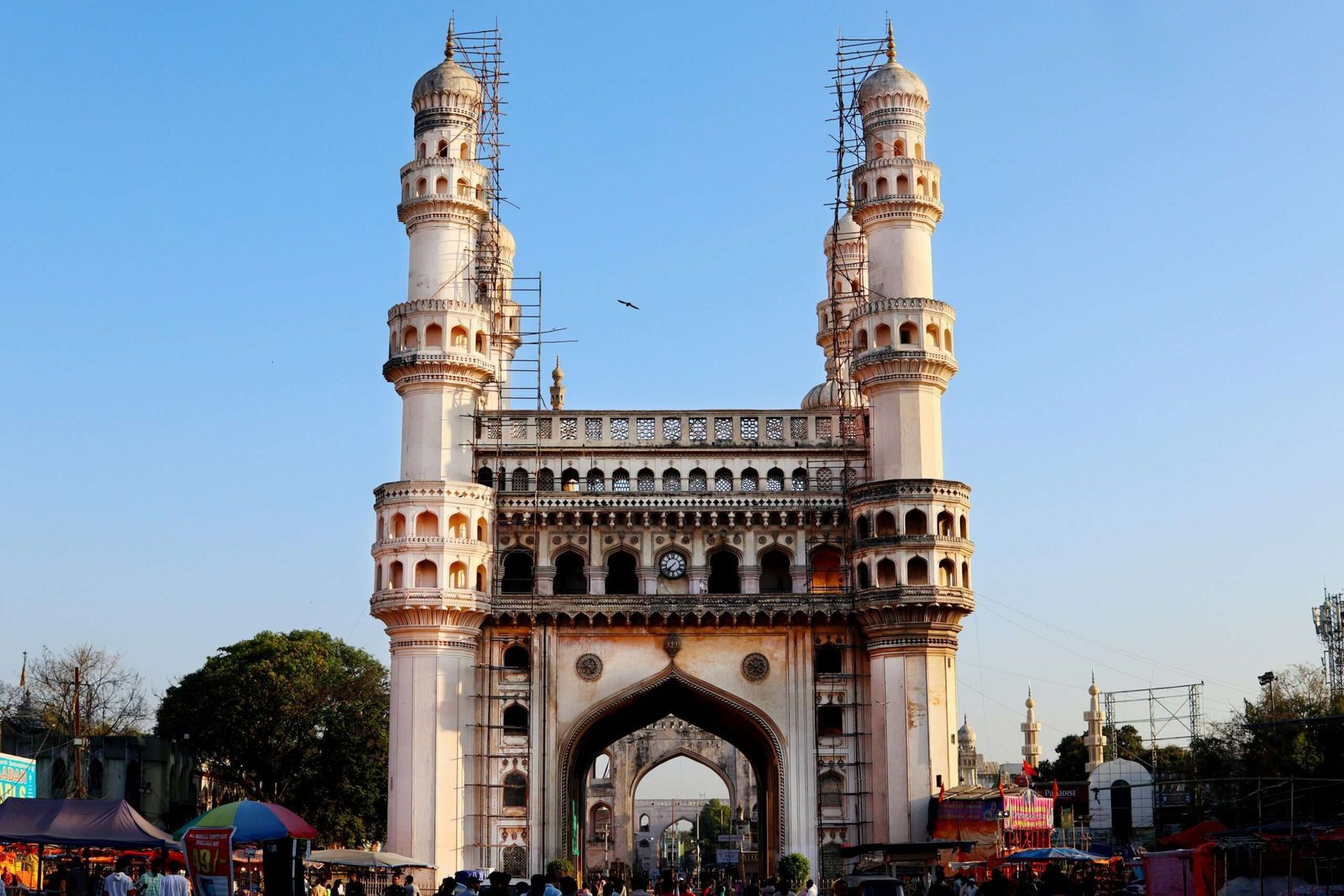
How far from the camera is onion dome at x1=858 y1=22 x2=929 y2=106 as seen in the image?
56.1 meters

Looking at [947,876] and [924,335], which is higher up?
[924,335]

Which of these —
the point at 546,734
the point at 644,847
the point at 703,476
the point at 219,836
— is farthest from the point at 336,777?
the point at 644,847

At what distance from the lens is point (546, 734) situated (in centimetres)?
5166

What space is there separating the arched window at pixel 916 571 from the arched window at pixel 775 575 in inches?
169

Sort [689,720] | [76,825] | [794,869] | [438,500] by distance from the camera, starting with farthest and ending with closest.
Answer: [689,720] < [438,500] < [794,869] < [76,825]

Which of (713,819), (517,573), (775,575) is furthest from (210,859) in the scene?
(713,819)

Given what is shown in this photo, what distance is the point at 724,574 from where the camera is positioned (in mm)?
55250

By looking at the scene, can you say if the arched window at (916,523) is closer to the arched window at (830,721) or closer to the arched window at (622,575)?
the arched window at (830,721)

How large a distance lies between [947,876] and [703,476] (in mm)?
14274

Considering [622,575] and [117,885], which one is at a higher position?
[622,575]

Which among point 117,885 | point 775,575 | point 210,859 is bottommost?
point 117,885

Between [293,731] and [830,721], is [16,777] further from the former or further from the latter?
[830,721]

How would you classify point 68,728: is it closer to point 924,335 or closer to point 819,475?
point 819,475

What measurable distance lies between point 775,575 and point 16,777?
2279 cm
